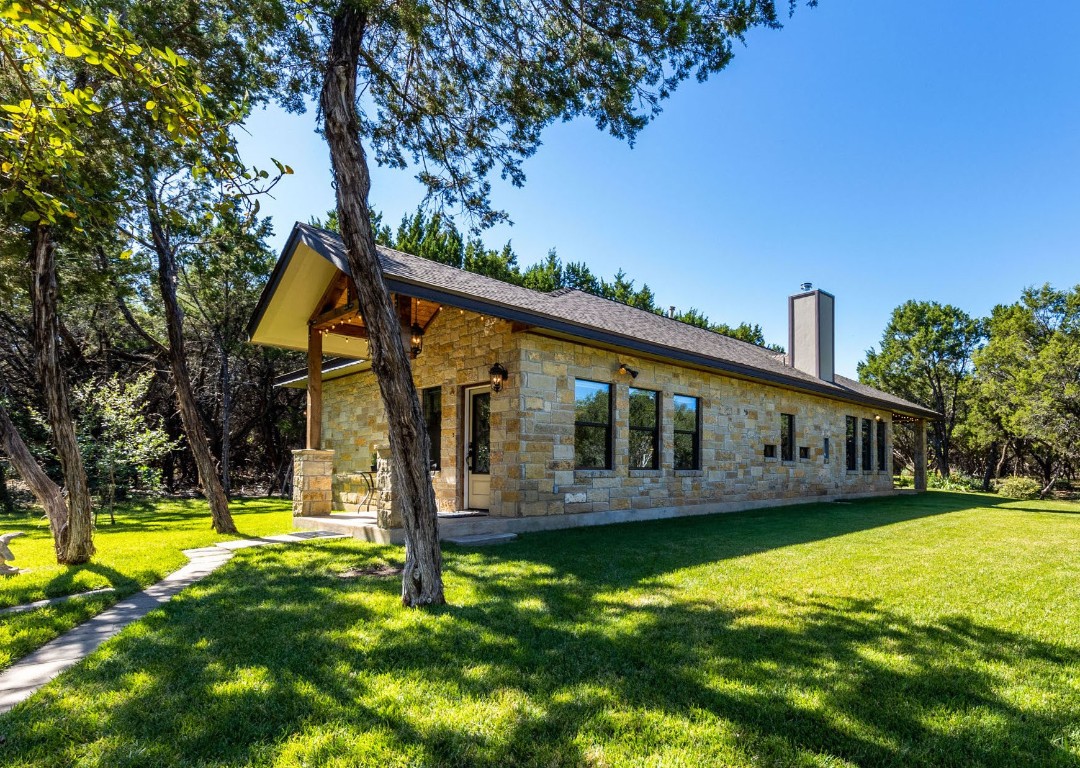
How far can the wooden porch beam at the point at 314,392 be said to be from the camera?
26.3 ft

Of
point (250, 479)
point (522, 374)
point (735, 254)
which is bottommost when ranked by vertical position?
point (250, 479)

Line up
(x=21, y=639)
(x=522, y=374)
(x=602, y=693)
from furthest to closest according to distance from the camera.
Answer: (x=522, y=374)
(x=21, y=639)
(x=602, y=693)

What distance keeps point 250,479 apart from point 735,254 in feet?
61.6

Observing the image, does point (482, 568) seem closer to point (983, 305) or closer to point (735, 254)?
point (735, 254)

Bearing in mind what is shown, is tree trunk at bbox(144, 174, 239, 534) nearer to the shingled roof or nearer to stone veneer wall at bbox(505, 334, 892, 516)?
the shingled roof

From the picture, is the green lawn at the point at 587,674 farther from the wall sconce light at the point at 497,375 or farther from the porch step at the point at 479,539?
the wall sconce light at the point at 497,375

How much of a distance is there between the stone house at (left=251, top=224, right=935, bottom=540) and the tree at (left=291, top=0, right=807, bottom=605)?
1.70m

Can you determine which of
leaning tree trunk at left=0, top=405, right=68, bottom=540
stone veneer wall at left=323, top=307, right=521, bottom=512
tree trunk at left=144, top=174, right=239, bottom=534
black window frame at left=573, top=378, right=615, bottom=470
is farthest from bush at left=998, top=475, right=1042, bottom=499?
leaning tree trunk at left=0, top=405, right=68, bottom=540

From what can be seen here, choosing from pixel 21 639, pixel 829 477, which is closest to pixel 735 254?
pixel 829 477

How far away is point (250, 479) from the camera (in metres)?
19.9

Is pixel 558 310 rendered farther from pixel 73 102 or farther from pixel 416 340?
pixel 73 102

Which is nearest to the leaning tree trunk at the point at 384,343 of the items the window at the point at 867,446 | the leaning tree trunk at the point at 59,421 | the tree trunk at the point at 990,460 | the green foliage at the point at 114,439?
the leaning tree trunk at the point at 59,421

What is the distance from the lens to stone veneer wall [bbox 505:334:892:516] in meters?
7.73

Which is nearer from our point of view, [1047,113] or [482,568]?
[482,568]
